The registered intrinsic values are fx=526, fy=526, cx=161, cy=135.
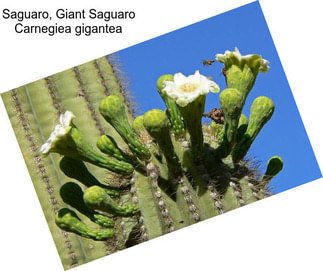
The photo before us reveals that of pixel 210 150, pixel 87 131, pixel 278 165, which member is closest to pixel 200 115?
pixel 210 150

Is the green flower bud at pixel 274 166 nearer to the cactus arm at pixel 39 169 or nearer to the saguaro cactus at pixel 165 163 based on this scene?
the saguaro cactus at pixel 165 163

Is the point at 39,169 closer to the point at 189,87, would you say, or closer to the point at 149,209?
the point at 149,209

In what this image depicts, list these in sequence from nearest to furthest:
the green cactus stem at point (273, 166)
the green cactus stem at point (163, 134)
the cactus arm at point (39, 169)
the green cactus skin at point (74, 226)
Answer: the green cactus stem at point (163, 134) → the green cactus skin at point (74, 226) → the green cactus stem at point (273, 166) → the cactus arm at point (39, 169)

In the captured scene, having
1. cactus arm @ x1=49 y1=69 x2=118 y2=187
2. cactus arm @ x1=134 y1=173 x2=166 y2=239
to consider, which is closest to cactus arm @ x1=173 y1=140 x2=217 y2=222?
cactus arm @ x1=134 y1=173 x2=166 y2=239

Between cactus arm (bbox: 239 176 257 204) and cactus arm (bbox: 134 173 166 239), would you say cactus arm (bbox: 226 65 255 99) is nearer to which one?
cactus arm (bbox: 239 176 257 204)

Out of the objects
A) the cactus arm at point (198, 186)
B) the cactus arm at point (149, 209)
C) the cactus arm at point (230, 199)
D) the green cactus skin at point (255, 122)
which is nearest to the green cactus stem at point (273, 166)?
the green cactus skin at point (255, 122)

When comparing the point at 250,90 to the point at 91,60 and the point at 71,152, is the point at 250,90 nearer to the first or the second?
the point at 71,152
